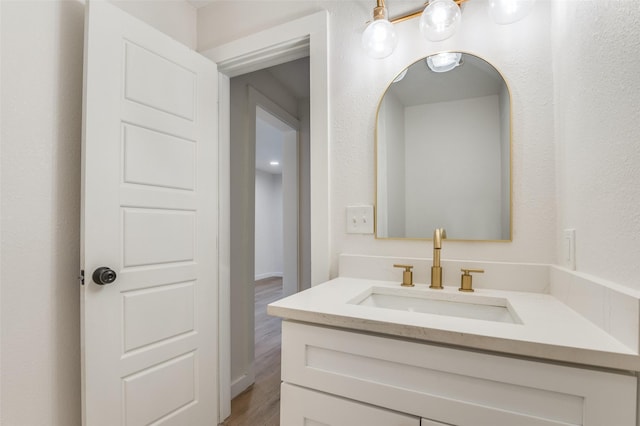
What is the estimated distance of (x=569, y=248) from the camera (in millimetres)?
862

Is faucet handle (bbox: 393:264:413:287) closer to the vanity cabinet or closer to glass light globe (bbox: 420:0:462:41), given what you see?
the vanity cabinet

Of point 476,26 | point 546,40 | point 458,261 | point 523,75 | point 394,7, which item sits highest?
point 394,7

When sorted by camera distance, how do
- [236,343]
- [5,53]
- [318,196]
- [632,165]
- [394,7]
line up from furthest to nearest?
1. [236,343]
2. [318,196]
3. [394,7]
4. [5,53]
5. [632,165]

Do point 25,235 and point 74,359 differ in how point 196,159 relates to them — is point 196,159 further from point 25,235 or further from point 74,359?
→ point 74,359

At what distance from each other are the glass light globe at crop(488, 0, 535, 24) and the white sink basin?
0.93 m

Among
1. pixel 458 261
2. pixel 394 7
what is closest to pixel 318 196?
pixel 458 261

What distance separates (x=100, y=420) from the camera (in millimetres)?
1117

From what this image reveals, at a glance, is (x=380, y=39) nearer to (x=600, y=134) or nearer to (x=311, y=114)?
(x=311, y=114)

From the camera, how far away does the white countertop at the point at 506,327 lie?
54cm

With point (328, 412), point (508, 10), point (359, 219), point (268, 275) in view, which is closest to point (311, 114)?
point (359, 219)

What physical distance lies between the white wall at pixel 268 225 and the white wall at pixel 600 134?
5989mm

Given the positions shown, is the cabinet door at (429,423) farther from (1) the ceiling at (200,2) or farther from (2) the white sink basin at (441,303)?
(1) the ceiling at (200,2)

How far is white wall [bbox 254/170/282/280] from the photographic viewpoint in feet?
21.6

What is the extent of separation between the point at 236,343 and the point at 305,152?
1.92m
